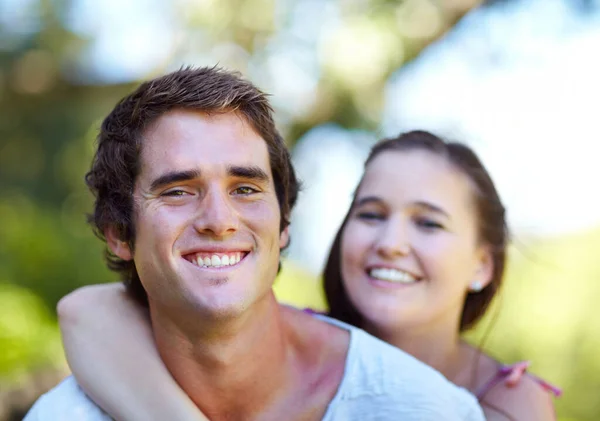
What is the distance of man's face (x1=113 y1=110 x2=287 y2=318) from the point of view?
2.14m

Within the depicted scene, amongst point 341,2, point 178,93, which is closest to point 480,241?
point 178,93

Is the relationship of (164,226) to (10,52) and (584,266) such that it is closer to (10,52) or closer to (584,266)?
(10,52)

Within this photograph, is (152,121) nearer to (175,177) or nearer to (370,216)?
(175,177)

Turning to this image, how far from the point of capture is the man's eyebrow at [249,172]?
86.5 inches

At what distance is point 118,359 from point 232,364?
38cm

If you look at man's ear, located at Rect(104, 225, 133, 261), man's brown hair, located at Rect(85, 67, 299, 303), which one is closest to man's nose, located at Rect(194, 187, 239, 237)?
man's brown hair, located at Rect(85, 67, 299, 303)

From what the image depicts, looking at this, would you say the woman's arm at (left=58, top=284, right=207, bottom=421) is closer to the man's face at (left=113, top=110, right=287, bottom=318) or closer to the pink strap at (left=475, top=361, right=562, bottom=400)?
the man's face at (left=113, top=110, right=287, bottom=318)

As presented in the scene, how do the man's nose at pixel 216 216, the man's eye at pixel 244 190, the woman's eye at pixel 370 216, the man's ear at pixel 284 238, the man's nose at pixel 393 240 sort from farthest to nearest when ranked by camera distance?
the woman's eye at pixel 370 216 → the man's nose at pixel 393 240 → the man's ear at pixel 284 238 → the man's eye at pixel 244 190 → the man's nose at pixel 216 216

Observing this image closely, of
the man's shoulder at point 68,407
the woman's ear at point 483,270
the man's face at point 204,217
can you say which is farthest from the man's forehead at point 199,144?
the woman's ear at point 483,270

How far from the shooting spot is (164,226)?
2.18 metres

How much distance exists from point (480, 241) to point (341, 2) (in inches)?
131

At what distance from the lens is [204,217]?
215cm

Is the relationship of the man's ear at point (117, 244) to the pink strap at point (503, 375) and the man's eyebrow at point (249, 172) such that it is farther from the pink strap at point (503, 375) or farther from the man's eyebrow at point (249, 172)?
the pink strap at point (503, 375)

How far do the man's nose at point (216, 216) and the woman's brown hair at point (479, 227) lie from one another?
116 cm
